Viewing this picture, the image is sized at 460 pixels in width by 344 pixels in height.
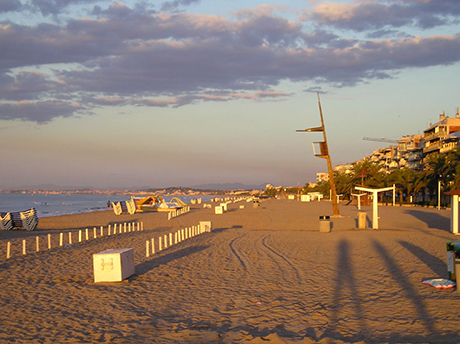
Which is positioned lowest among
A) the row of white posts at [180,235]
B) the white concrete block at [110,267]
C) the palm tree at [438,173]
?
the row of white posts at [180,235]

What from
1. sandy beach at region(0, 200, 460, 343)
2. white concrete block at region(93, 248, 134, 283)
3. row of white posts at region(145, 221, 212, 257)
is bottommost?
row of white posts at region(145, 221, 212, 257)

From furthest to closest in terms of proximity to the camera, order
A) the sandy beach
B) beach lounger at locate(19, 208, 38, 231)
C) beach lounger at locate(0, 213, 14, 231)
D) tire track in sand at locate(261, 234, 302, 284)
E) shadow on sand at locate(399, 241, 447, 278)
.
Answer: beach lounger at locate(19, 208, 38, 231), beach lounger at locate(0, 213, 14, 231), tire track in sand at locate(261, 234, 302, 284), shadow on sand at locate(399, 241, 447, 278), the sandy beach

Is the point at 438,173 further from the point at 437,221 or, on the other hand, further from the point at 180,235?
the point at 180,235

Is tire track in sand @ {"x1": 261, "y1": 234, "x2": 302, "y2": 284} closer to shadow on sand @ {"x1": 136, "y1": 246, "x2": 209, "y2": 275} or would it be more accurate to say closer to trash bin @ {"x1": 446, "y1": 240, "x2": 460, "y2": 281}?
shadow on sand @ {"x1": 136, "y1": 246, "x2": 209, "y2": 275}

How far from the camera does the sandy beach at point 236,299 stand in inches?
274

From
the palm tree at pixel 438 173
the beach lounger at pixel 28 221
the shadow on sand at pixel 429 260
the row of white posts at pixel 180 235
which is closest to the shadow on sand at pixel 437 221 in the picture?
the shadow on sand at pixel 429 260

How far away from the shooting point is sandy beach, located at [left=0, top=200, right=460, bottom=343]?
6957 mm

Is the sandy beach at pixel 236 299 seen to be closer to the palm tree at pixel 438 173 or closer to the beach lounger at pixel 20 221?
the beach lounger at pixel 20 221

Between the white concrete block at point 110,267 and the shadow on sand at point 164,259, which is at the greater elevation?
the white concrete block at point 110,267

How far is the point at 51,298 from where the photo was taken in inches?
374

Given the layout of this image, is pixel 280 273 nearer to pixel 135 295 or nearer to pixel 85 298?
pixel 135 295

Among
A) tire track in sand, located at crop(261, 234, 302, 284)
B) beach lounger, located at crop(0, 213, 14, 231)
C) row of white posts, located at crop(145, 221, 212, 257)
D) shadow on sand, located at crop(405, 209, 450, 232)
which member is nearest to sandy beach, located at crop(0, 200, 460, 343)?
tire track in sand, located at crop(261, 234, 302, 284)

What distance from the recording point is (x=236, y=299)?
9312mm

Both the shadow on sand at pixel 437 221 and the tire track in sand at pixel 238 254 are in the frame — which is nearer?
the tire track in sand at pixel 238 254
